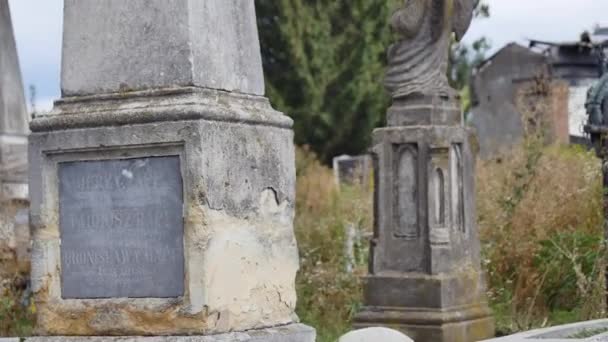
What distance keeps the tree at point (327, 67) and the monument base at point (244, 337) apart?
71.7 ft

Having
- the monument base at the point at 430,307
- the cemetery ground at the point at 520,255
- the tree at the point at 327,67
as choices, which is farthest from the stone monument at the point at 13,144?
the tree at the point at 327,67

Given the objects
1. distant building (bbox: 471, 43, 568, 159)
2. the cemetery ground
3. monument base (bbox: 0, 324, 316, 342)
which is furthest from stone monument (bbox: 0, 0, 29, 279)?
distant building (bbox: 471, 43, 568, 159)

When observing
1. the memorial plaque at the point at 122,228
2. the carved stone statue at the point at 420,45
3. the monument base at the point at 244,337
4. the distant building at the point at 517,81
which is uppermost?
the distant building at the point at 517,81

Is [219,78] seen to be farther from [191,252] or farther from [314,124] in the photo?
[314,124]

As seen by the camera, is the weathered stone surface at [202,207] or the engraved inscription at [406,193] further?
the engraved inscription at [406,193]

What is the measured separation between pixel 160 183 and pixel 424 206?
17.3 feet

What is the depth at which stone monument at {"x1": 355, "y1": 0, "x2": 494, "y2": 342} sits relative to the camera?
11.2 m

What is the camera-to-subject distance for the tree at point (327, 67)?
28.9 meters

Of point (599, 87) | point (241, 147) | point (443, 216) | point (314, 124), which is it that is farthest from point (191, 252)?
point (314, 124)

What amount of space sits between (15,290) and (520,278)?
4.97 meters

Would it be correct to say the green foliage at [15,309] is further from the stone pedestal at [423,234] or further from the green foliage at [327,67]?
the green foliage at [327,67]

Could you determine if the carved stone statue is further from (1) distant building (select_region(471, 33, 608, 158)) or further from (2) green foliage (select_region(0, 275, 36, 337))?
(1) distant building (select_region(471, 33, 608, 158))

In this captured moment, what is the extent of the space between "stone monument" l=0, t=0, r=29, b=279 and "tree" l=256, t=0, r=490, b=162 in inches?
Result: 582

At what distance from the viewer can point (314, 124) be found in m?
29.0
